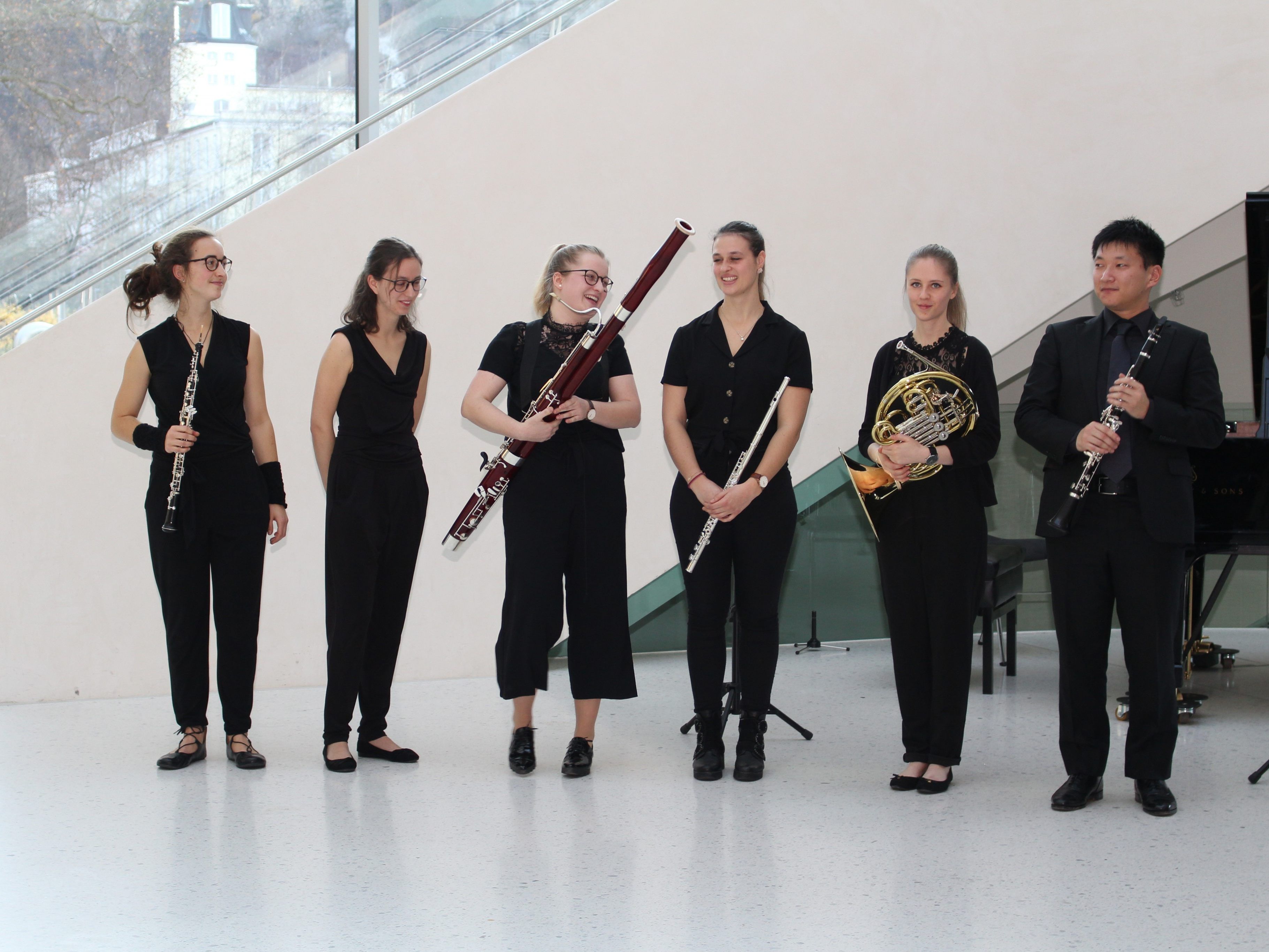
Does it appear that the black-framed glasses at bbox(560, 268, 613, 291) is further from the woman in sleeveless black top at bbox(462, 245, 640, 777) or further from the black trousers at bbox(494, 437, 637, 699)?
the black trousers at bbox(494, 437, 637, 699)

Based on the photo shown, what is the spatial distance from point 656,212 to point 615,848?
2.79m

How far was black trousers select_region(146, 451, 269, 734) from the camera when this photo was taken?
9.92ft

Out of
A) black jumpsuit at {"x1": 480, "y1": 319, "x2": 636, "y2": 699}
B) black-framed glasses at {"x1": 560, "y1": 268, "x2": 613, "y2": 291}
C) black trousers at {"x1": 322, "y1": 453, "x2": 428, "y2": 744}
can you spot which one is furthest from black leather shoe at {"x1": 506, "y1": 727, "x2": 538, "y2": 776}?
black-framed glasses at {"x1": 560, "y1": 268, "x2": 613, "y2": 291}

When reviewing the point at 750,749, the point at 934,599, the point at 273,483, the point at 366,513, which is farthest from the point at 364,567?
the point at 934,599

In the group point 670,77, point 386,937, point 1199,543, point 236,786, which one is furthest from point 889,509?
point 670,77

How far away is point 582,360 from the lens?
284 cm

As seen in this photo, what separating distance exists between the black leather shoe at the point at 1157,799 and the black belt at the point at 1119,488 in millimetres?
694

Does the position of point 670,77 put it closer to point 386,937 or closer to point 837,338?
point 837,338

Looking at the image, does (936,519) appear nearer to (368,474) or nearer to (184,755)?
(368,474)

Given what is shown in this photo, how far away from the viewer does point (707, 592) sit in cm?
295

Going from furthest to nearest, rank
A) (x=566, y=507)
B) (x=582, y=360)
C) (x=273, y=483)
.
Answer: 1. (x=273, y=483)
2. (x=566, y=507)
3. (x=582, y=360)

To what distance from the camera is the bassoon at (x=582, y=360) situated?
2.81 metres

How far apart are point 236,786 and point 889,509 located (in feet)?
5.92

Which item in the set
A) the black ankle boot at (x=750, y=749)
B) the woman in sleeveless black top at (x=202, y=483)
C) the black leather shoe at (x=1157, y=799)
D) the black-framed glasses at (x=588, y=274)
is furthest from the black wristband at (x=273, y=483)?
the black leather shoe at (x=1157, y=799)
